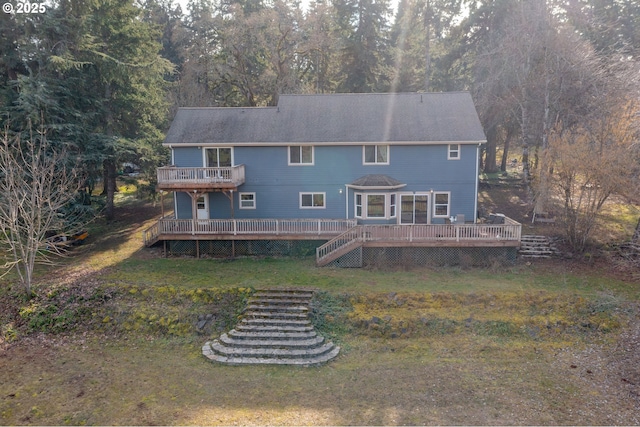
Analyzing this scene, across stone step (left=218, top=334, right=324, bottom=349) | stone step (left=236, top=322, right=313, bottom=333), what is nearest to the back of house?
stone step (left=236, top=322, right=313, bottom=333)

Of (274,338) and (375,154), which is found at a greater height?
(375,154)

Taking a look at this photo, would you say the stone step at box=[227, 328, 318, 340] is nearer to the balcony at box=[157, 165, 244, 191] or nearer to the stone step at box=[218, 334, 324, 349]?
the stone step at box=[218, 334, 324, 349]

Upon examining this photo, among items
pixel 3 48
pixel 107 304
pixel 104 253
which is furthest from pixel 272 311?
pixel 3 48

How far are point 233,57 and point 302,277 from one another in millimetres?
25228

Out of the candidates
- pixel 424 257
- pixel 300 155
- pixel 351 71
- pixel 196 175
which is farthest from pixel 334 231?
pixel 351 71

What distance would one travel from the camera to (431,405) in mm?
10570

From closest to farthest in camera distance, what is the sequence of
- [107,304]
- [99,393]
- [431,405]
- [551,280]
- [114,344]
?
[431,405], [99,393], [114,344], [107,304], [551,280]

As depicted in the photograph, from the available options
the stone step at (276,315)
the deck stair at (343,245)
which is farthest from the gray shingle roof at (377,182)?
the stone step at (276,315)

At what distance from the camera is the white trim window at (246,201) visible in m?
22.0

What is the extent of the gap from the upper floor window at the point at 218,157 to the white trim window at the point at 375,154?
7.10 meters

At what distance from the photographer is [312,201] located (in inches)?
863

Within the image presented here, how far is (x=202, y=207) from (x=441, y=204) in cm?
1280

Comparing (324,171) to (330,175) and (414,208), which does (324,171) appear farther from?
(414,208)

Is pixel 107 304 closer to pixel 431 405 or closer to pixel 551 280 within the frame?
pixel 431 405
